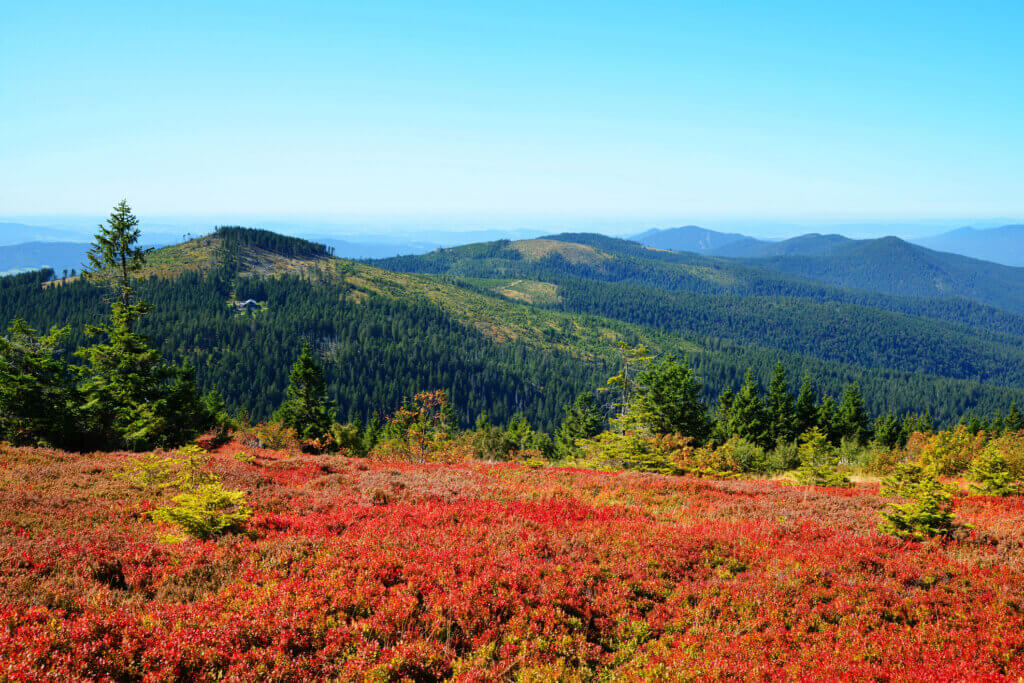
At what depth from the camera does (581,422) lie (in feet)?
219

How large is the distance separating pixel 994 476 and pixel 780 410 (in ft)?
142

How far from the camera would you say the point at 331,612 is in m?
7.48

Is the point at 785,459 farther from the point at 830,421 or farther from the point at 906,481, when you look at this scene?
the point at 830,421

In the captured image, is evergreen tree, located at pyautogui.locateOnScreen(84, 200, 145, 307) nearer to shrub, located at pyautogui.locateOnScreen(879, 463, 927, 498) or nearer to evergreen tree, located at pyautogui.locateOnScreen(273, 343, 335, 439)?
evergreen tree, located at pyautogui.locateOnScreen(273, 343, 335, 439)

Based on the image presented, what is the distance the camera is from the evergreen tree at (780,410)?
56.8 m

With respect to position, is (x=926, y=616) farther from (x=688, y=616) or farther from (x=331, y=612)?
(x=331, y=612)

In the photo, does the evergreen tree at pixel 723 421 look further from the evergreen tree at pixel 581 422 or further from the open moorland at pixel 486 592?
the open moorland at pixel 486 592

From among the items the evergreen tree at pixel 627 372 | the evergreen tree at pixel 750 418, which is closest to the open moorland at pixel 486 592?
the evergreen tree at pixel 627 372

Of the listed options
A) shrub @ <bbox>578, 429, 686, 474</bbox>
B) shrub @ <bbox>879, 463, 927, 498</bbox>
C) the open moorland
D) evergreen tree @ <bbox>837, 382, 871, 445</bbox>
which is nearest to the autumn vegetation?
the open moorland

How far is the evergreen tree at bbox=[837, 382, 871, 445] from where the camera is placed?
61.6 meters

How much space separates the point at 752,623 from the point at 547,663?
3927 mm

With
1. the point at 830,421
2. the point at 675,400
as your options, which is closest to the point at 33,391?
the point at 675,400

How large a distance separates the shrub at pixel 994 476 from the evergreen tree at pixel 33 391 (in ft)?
132

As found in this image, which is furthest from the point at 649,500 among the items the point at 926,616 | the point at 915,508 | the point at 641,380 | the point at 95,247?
the point at 95,247
